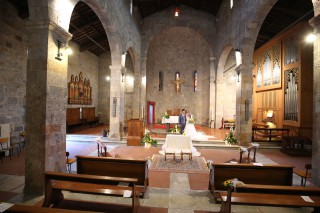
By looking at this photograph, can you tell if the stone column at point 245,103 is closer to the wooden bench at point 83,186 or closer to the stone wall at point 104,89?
the wooden bench at point 83,186

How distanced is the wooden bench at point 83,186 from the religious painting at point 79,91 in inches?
395

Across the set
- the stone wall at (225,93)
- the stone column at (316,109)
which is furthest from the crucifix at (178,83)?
the stone column at (316,109)

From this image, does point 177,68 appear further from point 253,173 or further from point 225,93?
point 253,173

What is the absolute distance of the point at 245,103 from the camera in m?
8.67

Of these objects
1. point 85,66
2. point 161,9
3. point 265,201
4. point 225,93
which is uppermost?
point 161,9

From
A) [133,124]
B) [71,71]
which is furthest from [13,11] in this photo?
[133,124]

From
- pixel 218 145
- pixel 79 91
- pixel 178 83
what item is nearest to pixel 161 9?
pixel 178 83

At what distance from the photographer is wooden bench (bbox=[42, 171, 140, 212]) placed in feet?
10.1

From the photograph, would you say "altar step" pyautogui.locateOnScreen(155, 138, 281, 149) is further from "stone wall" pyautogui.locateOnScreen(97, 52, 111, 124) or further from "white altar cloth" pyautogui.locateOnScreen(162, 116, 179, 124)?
"stone wall" pyautogui.locateOnScreen(97, 52, 111, 124)

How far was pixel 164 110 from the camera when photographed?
17.5 m

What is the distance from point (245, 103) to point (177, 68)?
968 cm

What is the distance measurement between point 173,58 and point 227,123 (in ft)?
24.2

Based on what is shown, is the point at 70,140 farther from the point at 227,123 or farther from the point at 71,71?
the point at 227,123

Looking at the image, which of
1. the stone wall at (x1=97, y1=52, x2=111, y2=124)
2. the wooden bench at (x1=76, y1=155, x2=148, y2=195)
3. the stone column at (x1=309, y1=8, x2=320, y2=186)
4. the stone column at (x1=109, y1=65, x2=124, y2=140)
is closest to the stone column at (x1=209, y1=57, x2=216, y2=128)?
the stone column at (x1=109, y1=65, x2=124, y2=140)
